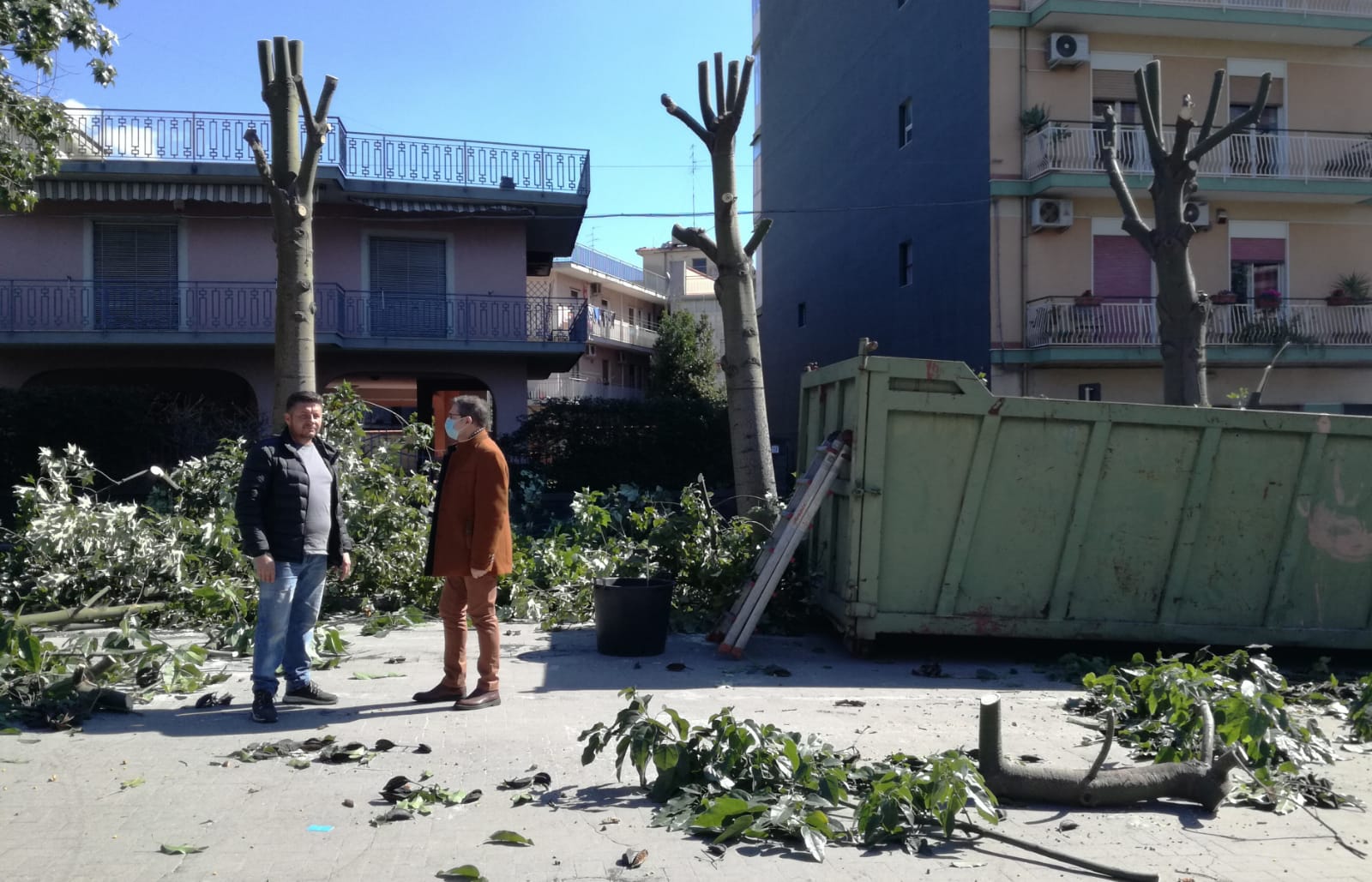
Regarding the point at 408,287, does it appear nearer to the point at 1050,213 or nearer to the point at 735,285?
the point at 735,285

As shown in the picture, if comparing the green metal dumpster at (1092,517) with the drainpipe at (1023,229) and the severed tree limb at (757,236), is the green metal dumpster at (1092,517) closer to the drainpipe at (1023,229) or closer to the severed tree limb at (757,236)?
the severed tree limb at (757,236)

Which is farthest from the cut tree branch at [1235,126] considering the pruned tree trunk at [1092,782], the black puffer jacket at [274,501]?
the black puffer jacket at [274,501]

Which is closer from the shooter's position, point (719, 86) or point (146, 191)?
point (719, 86)

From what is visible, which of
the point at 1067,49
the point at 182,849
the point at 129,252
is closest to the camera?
the point at 182,849

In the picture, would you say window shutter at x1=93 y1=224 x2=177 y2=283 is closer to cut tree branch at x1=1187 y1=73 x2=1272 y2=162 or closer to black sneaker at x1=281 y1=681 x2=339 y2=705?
black sneaker at x1=281 y1=681 x2=339 y2=705

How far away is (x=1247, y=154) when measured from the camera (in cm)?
2125

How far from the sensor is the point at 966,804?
4406 mm

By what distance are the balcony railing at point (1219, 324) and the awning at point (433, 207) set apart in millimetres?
10040

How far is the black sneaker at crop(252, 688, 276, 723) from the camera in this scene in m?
5.70

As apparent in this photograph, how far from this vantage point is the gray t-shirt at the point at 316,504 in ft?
19.5

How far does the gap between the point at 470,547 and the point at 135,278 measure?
1704cm

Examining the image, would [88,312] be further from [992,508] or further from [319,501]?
[992,508]

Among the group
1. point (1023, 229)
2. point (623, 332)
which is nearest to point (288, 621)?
point (1023, 229)

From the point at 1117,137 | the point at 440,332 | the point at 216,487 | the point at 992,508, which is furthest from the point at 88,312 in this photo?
the point at 1117,137
